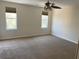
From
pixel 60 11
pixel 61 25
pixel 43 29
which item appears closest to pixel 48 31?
pixel 43 29

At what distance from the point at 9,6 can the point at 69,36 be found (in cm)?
419

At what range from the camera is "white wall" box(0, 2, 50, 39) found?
4874 millimetres

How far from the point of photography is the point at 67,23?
534 cm

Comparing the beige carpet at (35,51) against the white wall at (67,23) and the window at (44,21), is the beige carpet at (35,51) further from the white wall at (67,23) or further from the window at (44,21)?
the window at (44,21)

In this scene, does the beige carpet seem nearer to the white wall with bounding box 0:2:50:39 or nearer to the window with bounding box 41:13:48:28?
the white wall with bounding box 0:2:50:39

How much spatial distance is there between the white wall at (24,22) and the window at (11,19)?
0.19 m

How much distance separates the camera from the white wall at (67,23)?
4.79 metres

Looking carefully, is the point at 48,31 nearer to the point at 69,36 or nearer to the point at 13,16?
the point at 69,36

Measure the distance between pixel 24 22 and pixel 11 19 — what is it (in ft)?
2.90

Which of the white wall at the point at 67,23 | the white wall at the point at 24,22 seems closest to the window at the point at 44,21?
the white wall at the point at 24,22

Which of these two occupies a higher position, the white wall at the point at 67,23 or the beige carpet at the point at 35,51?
the white wall at the point at 67,23

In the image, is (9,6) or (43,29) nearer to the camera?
(9,6)

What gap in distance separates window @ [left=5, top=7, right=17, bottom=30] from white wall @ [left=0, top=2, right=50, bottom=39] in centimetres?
19

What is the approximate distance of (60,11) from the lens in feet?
19.3
